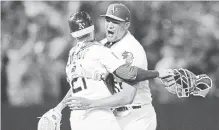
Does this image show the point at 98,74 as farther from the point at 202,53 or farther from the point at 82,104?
the point at 202,53

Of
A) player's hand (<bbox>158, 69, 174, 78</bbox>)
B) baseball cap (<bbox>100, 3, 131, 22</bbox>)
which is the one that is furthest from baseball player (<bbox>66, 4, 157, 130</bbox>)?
player's hand (<bbox>158, 69, 174, 78</bbox>)

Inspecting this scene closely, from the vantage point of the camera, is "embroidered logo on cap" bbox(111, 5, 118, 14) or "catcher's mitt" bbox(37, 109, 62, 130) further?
"embroidered logo on cap" bbox(111, 5, 118, 14)

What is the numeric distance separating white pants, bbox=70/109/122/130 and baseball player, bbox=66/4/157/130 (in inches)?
25.4

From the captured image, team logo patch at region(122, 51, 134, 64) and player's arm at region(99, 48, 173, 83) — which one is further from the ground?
team logo patch at region(122, 51, 134, 64)

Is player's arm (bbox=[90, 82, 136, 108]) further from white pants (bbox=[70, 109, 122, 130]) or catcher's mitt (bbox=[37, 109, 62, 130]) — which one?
catcher's mitt (bbox=[37, 109, 62, 130])

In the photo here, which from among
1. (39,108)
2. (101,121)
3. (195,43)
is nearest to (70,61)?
(101,121)

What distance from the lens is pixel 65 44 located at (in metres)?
6.73

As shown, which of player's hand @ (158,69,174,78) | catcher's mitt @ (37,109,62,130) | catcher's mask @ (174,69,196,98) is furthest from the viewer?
catcher's mask @ (174,69,196,98)

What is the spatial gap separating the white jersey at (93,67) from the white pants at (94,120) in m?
0.11

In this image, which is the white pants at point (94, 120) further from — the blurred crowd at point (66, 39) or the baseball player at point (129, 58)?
the blurred crowd at point (66, 39)

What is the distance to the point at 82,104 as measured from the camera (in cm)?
329

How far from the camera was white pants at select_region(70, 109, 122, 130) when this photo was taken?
3299 millimetres

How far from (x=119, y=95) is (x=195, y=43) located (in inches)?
140

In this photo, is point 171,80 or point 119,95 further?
point 171,80
